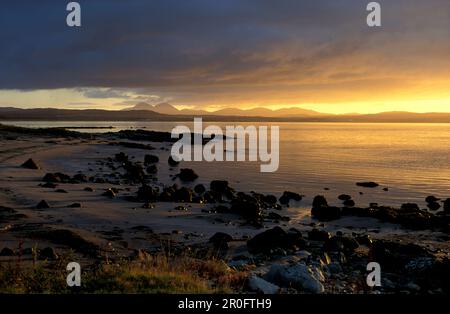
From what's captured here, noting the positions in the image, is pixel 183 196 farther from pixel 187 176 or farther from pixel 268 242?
pixel 268 242

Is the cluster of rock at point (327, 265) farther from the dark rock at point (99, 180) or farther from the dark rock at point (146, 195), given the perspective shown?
the dark rock at point (99, 180)

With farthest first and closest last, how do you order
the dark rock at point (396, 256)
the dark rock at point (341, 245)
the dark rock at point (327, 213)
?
the dark rock at point (327, 213), the dark rock at point (341, 245), the dark rock at point (396, 256)

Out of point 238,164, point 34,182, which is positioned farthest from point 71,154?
point 34,182

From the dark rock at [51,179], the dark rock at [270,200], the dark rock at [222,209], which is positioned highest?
the dark rock at [51,179]

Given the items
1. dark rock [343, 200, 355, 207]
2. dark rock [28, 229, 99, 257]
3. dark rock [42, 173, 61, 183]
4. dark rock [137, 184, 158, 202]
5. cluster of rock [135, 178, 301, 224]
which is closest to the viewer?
dark rock [28, 229, 99, 257]

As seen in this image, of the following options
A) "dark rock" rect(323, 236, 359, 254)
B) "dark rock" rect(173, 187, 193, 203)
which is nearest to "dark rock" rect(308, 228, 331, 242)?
"dark rock" rect(323, 236, 359, 254)

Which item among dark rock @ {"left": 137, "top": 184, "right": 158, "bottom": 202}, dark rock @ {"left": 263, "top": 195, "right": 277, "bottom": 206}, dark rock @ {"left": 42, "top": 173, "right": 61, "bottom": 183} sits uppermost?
dark rock @ {"left": 42, "top": 173, "right": 61, "bottom": 183}

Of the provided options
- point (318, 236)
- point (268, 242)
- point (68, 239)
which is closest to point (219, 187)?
point (318, 236)

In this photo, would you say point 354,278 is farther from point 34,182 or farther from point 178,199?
point 34,182

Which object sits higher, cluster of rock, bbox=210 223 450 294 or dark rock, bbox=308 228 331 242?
cluster of rock, bbox=210 223 450 294

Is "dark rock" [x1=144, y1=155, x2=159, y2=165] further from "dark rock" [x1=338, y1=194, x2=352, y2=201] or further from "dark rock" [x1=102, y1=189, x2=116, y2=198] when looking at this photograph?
"dark rock" [x1=338, y1=194, x2=352, y2=201]

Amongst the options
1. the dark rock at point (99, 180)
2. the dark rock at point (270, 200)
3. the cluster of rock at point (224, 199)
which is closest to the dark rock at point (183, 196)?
the cluster of rock at point (224, 199)

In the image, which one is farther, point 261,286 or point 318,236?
point 318,236

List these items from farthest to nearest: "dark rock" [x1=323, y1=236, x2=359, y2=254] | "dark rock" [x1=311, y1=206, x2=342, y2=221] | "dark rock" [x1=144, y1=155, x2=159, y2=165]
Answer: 1. "dark rock" [x1=144, y1=155, x2=159, y2=165]
2. "dark rock" [x1=311, y1=206, x2=342, y2=221]
3. "dark rock" [x1=323, y1=236, x2=359, y2=254]
